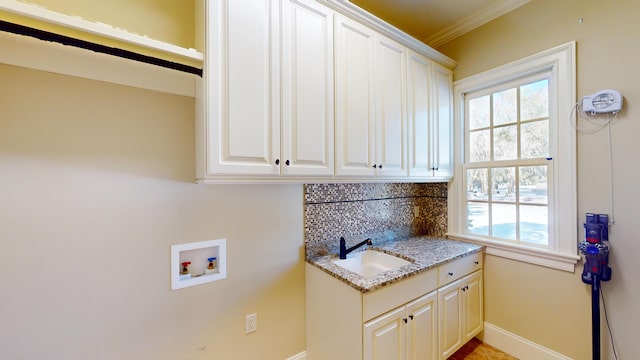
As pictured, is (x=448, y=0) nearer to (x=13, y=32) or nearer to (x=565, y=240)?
→ (x=565, y=240)

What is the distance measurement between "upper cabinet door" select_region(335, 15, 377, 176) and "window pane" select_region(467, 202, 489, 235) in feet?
3.85

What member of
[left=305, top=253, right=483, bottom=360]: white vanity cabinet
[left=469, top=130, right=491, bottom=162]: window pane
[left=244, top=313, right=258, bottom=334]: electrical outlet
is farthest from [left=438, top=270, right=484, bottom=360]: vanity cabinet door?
[left=244, top=313, right=258, bottom=334]: electrical outlet

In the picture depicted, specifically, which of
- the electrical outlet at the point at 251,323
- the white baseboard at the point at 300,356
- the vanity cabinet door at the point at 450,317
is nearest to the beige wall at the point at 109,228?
the electrical outlet at the point at 251,323

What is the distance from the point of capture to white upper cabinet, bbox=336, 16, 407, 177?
1577 millimetres

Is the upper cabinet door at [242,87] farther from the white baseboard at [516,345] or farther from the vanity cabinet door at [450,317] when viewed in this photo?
the white baseboard at [516,345]

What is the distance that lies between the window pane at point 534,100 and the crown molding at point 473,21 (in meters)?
0.62

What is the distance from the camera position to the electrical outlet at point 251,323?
5.18 ft

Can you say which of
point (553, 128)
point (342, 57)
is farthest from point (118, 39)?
point (553, 128)

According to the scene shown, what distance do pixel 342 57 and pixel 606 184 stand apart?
181 cm

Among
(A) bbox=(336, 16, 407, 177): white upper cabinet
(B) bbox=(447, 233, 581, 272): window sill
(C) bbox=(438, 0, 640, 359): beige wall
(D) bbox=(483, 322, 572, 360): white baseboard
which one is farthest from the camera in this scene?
(D) bbox=(483, 322, 572, 360): white baseboard

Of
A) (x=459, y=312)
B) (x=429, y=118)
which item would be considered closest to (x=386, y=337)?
(x=459, y=312)

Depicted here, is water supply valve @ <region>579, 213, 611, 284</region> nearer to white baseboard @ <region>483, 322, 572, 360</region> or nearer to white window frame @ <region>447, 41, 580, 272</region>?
white window frame @ <region>447, 41, 580, 272</region>

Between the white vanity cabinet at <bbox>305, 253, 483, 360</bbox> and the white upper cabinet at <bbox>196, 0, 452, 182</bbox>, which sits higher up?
the white upper cabinet at <bbox>196, 0, 452, 182</bbox>

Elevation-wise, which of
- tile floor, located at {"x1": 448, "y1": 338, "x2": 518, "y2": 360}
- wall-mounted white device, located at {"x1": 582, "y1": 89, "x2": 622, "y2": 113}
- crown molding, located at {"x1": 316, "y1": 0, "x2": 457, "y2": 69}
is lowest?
tile floor, located at {"x1": 448, "y1": 338, "x2": 518, "y2": 360}
